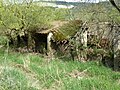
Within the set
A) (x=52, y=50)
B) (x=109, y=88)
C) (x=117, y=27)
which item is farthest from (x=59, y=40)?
(x=109, y=88)

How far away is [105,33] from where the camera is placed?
15203 millimetres

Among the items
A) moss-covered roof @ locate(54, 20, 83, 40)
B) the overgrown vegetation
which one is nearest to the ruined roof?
the overgrown vegetation

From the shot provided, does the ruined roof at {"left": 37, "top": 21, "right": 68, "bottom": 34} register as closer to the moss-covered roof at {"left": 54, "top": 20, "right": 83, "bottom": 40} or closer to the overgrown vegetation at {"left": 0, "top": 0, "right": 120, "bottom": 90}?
the overgrown vegetation at {"left": 0, "top": 0, "right": 120, "bottom": 90}

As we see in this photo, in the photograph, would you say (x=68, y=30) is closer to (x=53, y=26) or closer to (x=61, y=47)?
(x=61, y=47)

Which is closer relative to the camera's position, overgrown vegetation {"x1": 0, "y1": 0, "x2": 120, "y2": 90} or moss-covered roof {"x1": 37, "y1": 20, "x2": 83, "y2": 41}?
overgrown vegetation {"x1": 0, "y1": 0, "x2": 120, "y2": 90}

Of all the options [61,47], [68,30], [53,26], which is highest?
[53,26]

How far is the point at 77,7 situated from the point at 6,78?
23.2ft

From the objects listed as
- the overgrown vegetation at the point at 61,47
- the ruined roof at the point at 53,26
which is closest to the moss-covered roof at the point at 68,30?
the overgrown vegetation at the point at 61,47

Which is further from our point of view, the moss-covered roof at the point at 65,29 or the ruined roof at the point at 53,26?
the ruined roof at the point at 53,26

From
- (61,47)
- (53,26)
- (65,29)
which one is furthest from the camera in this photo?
(53,26)

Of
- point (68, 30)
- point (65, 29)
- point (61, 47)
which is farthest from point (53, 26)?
point (68, 30)

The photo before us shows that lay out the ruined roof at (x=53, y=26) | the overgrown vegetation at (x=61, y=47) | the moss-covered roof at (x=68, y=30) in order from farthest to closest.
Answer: the ruined roof at (x=53, y=26) → the moss-covered roof at (x=68, y=30) → the overgrown vegetation at (x=61, y=47)

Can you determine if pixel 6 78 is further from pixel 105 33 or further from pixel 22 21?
pixel 22 21

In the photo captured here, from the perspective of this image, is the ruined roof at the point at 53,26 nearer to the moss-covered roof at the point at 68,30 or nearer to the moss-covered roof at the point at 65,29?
the moss-covered roof at the point at 65,29
